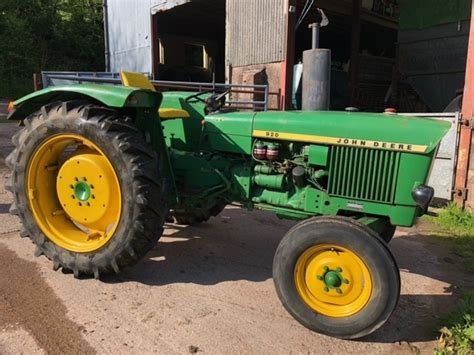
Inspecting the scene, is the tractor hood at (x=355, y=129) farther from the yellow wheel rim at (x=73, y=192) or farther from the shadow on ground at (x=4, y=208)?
the shadow on ground at (x=4, y=208)

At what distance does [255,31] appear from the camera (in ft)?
29.4

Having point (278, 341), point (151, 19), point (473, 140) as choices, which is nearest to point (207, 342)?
point (278, 341)

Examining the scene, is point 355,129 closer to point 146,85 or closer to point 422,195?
point 422,195

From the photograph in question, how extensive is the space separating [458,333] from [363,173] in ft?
3.63

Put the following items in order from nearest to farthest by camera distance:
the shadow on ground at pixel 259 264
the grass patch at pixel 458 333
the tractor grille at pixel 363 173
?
the grass patch at pixel 458 333 < the tractor grille at pixel 363 173 < the shadow on ground at pixel 259 264

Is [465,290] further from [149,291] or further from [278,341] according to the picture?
[149,291]

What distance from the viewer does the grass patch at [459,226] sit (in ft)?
14.5

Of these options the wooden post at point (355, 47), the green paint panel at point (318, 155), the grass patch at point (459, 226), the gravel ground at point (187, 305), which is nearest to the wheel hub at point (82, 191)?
the gravel ground at point (187, 305)

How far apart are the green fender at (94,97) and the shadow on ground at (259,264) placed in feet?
4.24

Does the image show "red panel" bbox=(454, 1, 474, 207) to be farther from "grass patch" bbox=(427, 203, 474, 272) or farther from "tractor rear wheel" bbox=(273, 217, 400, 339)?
"tractor rear wheel" bbox=(273, 217, 400, 339)

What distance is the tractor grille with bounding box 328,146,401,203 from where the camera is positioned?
2.83 m

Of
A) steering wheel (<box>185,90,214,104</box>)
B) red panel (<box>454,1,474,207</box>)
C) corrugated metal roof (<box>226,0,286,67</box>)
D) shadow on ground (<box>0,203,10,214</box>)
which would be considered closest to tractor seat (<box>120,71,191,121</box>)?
steering wheel (<box>185,90,214,104</box>)

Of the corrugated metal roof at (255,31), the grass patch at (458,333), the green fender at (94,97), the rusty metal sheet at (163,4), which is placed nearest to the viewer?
the grass patch at (458,333)

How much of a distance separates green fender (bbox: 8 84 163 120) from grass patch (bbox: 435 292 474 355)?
245 centimetres
